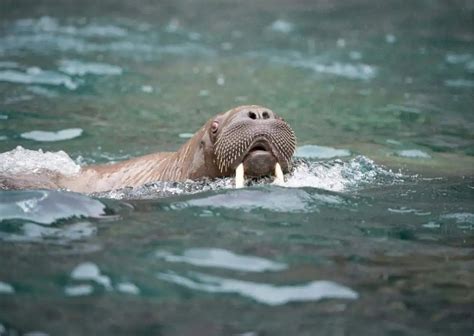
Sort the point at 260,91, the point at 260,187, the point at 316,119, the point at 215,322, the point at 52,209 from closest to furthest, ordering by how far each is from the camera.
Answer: the point at 215,322 → the point at 52,209 → the point at 260,187 → the point at 316,119 → the point at 260,91

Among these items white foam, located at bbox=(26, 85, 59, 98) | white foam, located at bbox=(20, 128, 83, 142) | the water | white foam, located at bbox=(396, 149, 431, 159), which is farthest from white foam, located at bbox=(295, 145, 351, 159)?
white foam, located at bbox=(26, 85, 59, 98)

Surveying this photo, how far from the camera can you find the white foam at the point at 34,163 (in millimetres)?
7398

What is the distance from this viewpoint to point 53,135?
9602mm

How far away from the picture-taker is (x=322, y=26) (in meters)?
16.6

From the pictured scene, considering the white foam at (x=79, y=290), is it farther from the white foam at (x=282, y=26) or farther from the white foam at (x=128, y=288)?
the white foam at (x=282, y=26)

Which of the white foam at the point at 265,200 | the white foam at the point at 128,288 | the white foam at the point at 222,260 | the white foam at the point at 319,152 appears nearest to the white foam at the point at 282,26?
the white foam at the point at 319,152

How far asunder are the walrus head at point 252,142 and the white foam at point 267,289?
6.11 feet

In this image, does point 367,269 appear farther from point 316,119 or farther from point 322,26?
point 322,26

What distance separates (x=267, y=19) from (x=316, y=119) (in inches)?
283

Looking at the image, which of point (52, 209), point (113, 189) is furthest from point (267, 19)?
point (52, 209)

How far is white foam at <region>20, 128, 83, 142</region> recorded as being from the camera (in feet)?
31.0

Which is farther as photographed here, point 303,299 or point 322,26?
point 322,26

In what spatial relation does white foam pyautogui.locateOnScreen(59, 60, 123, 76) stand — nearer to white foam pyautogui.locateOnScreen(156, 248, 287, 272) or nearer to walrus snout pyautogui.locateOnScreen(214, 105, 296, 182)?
walrus snout pyautogui.locateOnScreen(214, 105, 296, 182)

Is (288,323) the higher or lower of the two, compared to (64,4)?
lower
